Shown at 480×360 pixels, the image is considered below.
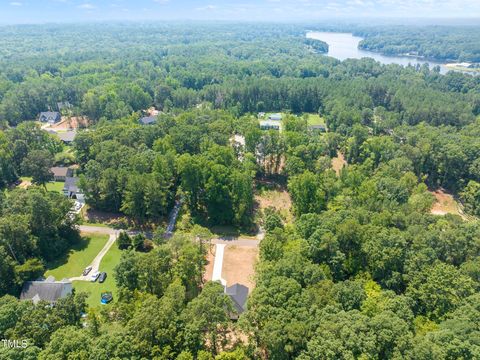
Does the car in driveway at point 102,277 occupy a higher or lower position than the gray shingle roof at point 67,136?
lower

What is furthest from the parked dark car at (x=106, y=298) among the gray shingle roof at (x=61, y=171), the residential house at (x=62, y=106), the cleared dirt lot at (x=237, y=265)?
the residential house at (x=62, y=106)

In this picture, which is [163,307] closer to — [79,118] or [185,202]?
Answer: [185,202]

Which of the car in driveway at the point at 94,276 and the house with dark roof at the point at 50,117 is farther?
the house with dark roof at the point at 50,117

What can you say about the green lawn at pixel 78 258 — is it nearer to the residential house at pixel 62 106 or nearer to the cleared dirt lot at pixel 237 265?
the cleared dirt lot at pixel 237 265

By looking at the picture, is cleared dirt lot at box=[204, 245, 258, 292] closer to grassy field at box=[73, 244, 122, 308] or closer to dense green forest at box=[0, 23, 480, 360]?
dense green forest at box=[0, 23, 480, 360]

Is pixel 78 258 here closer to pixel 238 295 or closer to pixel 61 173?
pixel 238 295

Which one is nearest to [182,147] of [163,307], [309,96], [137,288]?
[137,288]
